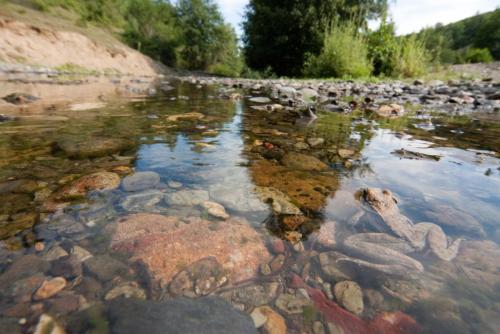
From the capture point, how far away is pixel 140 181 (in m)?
1.59

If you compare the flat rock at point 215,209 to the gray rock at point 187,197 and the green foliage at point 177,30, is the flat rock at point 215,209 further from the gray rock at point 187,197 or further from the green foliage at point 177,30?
the green foliage at point 177,30

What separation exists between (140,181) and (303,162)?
1.12 m

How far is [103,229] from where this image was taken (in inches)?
45.2

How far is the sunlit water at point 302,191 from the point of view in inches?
34.1

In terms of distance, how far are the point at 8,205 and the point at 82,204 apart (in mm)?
337

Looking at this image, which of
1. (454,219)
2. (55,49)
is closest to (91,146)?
(454,219)

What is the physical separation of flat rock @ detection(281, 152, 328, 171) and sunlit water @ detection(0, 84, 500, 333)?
0.28 feet

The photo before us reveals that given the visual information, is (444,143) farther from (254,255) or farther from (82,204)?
(82,204)

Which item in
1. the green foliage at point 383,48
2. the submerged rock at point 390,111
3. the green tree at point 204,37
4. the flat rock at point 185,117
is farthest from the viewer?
the green tree at point 204,37

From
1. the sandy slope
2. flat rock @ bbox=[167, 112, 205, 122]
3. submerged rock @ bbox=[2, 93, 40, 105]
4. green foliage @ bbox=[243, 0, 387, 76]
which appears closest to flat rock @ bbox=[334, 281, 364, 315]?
flat rock @ bbox=[167, 112, 205, 122]

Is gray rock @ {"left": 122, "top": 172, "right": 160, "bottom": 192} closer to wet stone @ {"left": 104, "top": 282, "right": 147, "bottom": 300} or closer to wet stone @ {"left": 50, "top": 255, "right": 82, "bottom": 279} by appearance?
wet stone @ {"left": 50, "top": 255, "right": 82, "bottom": 279}

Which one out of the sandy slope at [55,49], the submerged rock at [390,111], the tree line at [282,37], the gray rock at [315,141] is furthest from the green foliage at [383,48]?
the sandy slope at [55,49]

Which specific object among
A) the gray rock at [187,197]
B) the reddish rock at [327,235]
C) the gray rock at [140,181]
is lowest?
the reddish rock at [327,235]

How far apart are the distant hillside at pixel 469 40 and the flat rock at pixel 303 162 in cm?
1183
